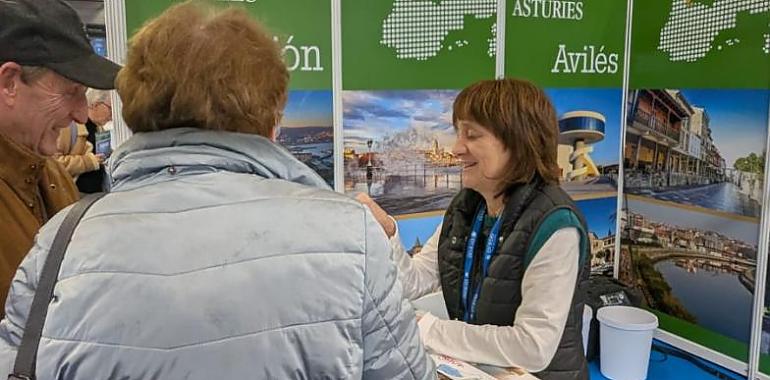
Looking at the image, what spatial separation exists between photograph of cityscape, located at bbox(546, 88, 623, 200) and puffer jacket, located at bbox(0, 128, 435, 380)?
111 inches

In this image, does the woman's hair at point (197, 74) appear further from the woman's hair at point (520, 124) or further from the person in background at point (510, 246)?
the woman's hair at point (520, 124)

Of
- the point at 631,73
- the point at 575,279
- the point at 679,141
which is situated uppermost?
the point at 631,73

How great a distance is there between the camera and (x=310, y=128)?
287 centimetres

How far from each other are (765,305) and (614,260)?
3.15 ft

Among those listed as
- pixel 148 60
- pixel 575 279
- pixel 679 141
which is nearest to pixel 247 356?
pixel 148 60

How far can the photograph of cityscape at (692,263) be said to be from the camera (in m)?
3.16

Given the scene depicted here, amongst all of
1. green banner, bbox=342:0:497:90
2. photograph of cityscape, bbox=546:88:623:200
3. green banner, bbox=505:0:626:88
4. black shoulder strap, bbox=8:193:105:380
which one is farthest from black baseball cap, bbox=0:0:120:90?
photograph of cityscape, bbox=546:88:623:200

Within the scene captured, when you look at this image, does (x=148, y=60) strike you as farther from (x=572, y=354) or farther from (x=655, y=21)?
(x=655, y=21)

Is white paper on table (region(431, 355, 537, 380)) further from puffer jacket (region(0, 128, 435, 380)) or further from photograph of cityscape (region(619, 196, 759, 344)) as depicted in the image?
photograph of cityscape (region(619, 196, 759, 344))

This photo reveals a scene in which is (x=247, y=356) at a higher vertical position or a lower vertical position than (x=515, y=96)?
lower

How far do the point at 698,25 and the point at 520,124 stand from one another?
79.7 inches

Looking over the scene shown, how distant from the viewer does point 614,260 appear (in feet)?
12.8

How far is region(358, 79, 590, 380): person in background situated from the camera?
163cm

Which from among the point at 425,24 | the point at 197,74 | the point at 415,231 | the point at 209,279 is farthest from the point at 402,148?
the point at 209,279
